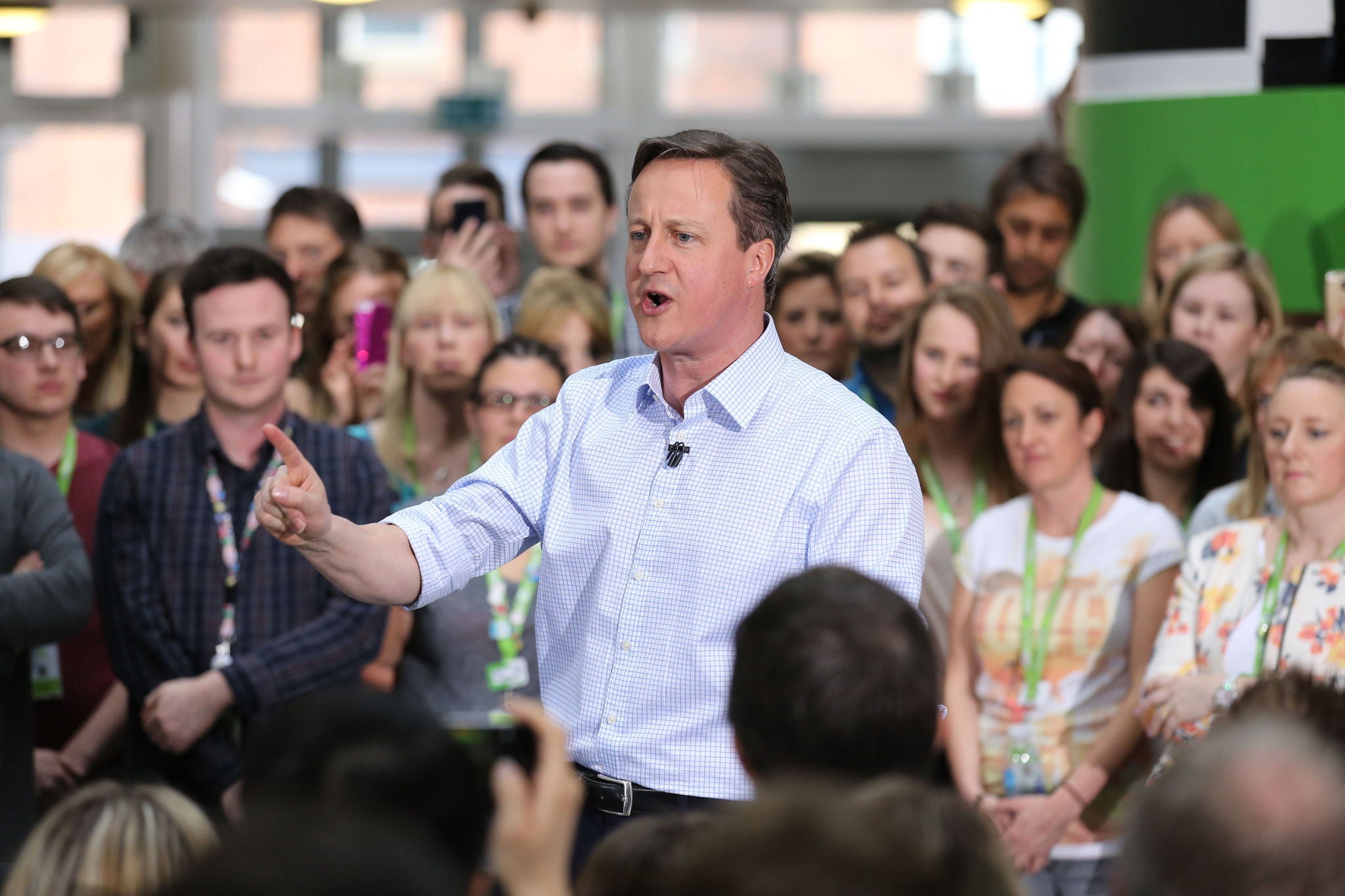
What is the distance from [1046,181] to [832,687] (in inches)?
158

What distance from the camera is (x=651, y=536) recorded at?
2.43 m

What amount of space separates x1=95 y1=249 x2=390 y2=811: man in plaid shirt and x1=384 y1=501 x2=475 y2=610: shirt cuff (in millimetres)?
1295

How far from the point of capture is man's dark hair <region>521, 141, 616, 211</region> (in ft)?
17.7

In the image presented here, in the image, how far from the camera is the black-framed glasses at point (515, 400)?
432cm

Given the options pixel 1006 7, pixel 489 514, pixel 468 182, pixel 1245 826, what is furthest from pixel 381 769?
pixel 1006 7

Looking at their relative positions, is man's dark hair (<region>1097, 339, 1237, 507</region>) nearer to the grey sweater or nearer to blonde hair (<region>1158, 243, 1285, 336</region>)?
blonde hair (<region>1158, 243, 1285, 336</region>)

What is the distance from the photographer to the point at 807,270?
207 inches

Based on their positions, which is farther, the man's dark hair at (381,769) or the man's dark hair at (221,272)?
the man's dark hair at (221,272)

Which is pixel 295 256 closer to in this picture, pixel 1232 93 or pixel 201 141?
pixel 1232 93

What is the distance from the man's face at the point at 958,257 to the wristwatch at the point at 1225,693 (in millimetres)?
1970

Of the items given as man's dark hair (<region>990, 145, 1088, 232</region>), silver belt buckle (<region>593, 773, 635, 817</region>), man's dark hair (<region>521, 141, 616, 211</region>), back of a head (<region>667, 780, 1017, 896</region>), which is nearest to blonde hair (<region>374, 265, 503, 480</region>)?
man's dark hair (<region>521, 141, 616, 211</region>)

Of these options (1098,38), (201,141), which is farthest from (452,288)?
(201,141)

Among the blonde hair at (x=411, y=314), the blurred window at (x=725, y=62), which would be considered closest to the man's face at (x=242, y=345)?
the blonde hair at (x=411, y=314)

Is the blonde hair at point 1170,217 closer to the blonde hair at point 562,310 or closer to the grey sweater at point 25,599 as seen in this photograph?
the blonde hair at point 562,310
